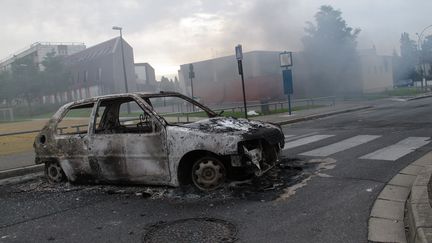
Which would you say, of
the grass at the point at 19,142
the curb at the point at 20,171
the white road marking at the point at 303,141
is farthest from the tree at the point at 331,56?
the curb at the point at 20,171

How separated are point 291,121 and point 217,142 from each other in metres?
11.3

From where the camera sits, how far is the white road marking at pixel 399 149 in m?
7.12

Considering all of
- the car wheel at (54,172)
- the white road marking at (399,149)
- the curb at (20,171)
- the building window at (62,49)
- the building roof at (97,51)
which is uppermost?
the building window at (62,49)

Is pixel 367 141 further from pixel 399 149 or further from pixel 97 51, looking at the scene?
pixel 97 51

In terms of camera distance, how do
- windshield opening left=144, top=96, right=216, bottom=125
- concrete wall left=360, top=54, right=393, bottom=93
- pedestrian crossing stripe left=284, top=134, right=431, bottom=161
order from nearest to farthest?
1. windshield opening left=144, top=96, right=216, bottom=125
2. pedestrian crossing stripe left=284, top=134, right=431, bottom=161
3. concrete wall left=360, top=54, right=393, bottom=93

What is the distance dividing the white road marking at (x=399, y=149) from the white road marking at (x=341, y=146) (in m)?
0.67

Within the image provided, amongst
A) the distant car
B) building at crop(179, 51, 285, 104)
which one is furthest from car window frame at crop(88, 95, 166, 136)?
the distant car

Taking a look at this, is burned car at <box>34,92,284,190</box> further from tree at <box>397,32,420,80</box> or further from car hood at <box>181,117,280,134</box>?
tree at <box>397,32,420,80</box>

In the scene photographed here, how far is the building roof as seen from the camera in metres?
63.0

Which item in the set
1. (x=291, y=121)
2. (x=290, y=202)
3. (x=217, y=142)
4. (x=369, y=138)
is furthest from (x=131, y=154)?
(x=291, y=121)

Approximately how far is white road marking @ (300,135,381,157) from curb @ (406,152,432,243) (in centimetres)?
280

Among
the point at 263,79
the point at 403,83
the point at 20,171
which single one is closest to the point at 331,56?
the point at 263,79

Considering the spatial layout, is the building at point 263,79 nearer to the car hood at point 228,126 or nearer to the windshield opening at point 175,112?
the windshield opening at point 175,112

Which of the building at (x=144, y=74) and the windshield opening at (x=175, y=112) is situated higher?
the building at (x=144, y=74)
